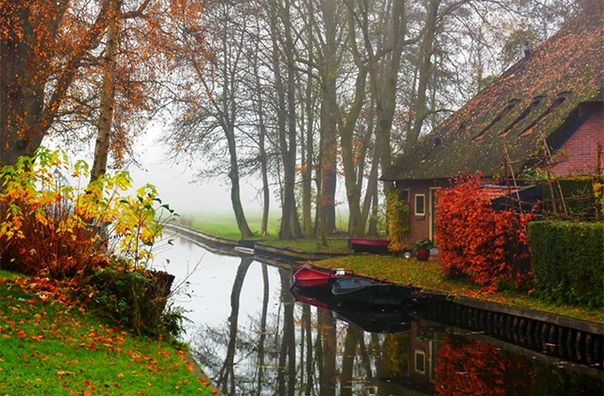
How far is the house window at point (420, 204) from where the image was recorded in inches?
1191

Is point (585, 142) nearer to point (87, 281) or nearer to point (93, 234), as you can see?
point (93, 234)

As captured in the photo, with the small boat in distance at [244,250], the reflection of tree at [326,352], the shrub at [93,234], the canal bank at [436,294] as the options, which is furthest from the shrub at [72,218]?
the small boat in distance at [244,250]

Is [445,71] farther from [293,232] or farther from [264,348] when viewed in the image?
[264,348]

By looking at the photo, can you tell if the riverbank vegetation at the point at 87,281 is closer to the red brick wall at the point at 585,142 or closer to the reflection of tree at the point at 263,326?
the reflection of tree at the point at 263,326

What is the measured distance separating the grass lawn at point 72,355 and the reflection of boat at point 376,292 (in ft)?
33.9

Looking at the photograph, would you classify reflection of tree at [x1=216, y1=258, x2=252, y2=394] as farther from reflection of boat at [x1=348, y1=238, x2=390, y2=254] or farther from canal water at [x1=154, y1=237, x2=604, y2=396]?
reflection of boat at [x1=348, y1=238, x2=390, y2=254]

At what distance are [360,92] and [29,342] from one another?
2589 cm

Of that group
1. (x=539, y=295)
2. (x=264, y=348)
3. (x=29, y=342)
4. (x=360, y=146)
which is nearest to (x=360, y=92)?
(x=360, y=146)

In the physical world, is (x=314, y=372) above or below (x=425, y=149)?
below

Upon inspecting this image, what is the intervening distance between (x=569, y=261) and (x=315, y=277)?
10.5 m

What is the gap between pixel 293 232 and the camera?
45.2m

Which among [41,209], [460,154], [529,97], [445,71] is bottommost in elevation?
[41,209]

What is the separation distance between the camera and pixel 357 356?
15430 mm

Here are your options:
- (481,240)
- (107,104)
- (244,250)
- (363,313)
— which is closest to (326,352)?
(363,313)
